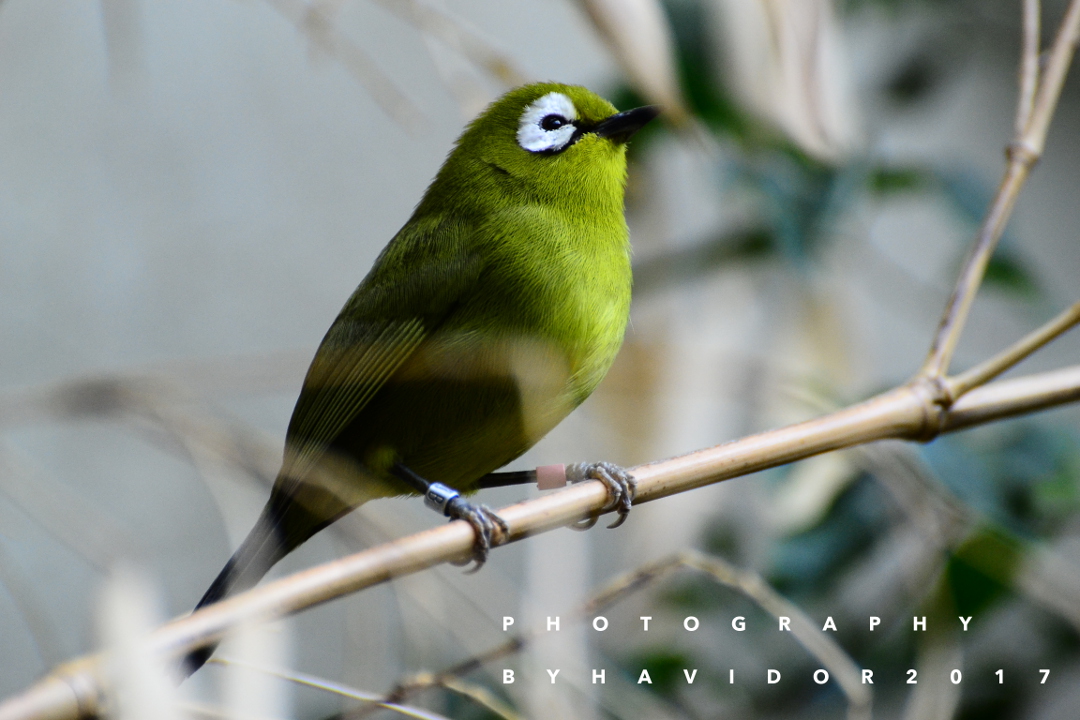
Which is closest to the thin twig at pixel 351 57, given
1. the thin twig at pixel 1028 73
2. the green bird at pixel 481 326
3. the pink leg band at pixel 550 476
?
the green bird at pixel 481 326

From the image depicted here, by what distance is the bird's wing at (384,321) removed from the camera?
35.4 inches

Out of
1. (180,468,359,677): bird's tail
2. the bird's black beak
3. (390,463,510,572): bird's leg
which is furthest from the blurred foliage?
(180,468,359,677): bird's tail

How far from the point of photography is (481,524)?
2.93 feet

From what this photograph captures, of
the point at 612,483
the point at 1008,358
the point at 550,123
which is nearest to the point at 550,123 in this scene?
the point at 550,123

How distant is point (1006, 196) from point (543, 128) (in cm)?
50

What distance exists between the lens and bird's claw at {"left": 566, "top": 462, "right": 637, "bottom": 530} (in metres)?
0.90

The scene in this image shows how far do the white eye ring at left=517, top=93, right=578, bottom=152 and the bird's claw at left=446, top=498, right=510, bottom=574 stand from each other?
0.41m

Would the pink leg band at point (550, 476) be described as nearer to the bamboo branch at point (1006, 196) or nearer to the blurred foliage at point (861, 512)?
the bamboo branch at point (1006, 196)

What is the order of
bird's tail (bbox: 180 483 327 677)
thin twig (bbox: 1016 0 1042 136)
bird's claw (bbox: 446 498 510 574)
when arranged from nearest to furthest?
bird's tail (bbox: 180 483 327 677)
bird's claw (bbox: 446 498 510 574)
thin twig (bbox: 1016 0 1042 136)

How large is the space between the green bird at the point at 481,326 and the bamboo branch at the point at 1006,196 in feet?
→ 1.04

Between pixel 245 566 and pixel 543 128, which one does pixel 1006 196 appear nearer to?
pixel 543 128

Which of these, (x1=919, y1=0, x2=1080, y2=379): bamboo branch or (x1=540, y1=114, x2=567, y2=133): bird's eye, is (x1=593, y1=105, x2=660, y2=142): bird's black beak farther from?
(x1=919, y1=0, x2=1080, y2=379): bamboo branch

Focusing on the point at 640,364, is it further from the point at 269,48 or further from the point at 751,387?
the point at 269,48

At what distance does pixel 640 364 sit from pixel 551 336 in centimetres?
46
